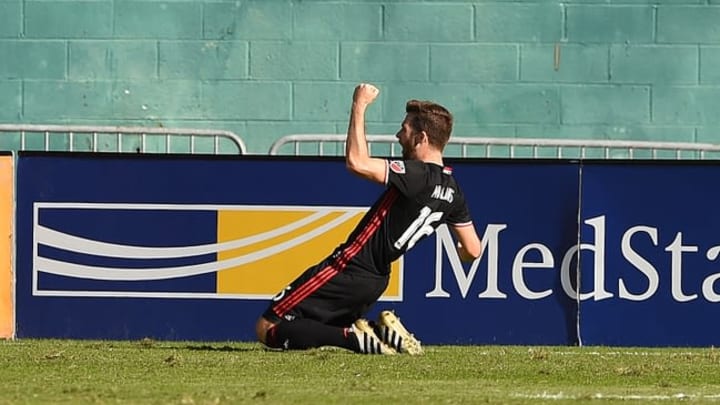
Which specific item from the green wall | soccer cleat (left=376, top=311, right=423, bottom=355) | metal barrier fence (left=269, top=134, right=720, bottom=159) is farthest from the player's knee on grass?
the green wall

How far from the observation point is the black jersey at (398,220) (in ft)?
28.5

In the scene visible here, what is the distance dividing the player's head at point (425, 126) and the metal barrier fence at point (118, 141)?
3.69 metres

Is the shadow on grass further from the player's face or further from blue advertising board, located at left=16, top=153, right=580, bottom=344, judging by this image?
the player's face

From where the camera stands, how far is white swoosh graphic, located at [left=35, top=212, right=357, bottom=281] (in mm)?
10055

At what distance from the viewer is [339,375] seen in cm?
772

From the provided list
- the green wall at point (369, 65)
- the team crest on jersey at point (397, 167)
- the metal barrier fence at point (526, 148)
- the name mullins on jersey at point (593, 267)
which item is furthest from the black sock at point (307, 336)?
the green wall at point (369, 65)

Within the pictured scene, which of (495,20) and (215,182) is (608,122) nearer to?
(495,20)

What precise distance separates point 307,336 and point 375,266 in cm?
51

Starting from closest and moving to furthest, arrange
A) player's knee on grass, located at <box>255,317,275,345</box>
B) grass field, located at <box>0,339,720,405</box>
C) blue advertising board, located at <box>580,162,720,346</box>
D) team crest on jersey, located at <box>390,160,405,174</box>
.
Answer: grass field, located at <box>0,339,720,405</box> < team crest on jersey, located at <box>390,160,405,174</box> < player's knee on grass, located at <box>255,317,275,345</box> < blue advertising board, located at <box>580,162,720,346</box>

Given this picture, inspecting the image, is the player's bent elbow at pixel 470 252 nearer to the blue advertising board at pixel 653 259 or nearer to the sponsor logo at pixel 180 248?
the sponsor logo at pixel 180 248

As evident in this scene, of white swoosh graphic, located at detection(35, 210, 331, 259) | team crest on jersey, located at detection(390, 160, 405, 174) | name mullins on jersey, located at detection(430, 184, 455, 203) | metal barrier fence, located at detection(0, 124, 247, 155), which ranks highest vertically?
metal barrier fence, located at detection(0, 124, 247, 155)

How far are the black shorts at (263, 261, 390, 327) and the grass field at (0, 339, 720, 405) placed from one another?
21 centimetres

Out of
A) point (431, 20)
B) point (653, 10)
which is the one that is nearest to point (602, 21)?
point (653, 10)

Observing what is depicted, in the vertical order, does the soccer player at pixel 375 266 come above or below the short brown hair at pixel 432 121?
below
